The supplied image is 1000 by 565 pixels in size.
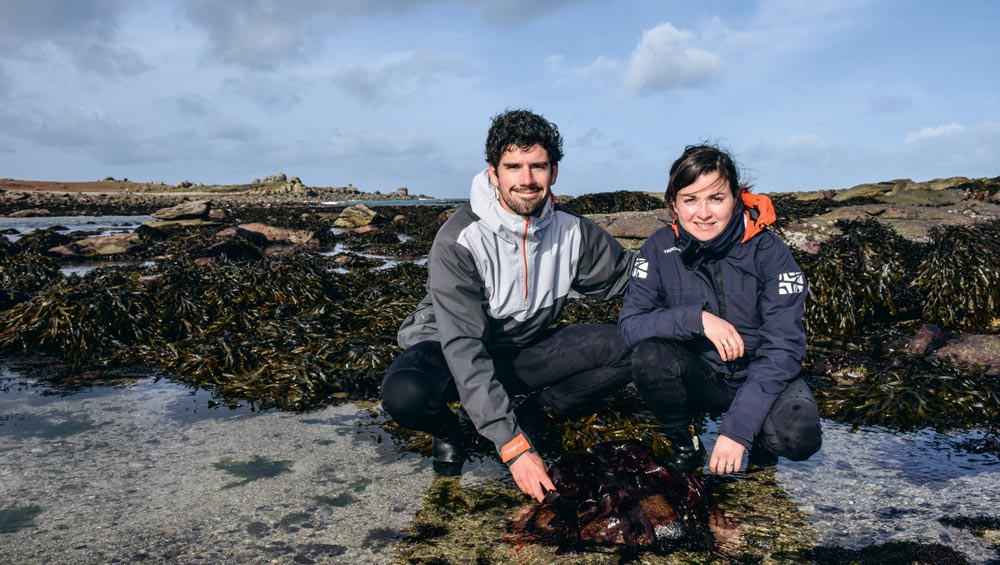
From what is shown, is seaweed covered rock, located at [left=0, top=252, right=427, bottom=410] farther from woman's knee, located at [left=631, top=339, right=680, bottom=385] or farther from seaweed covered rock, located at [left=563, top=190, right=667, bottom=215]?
seaweed covered rock, located at [left=563, top=190, right=667, bottom=215]

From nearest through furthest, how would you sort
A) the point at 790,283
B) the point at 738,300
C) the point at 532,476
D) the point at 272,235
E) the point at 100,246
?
the point at 532,476 → the point at 790,283 → the point at 738,300 → the point at 100,246 → the point at 272,235

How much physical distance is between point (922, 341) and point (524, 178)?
12.2 feet

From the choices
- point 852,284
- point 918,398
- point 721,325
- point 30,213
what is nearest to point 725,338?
point 721,325

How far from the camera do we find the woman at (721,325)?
107 inches

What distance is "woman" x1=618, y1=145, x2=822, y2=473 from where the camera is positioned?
8.94 ft

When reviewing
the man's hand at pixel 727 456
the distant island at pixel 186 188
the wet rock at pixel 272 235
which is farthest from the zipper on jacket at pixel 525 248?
the distant island at pixel 186 188

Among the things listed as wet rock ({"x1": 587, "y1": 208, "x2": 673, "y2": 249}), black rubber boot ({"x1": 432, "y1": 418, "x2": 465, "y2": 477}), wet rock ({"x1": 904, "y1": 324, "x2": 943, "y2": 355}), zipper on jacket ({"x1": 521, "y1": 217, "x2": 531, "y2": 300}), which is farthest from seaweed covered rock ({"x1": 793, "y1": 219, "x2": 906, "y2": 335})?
black rubber boot ({"x1": 432, "y1": 418, "x2": 465, "y2": 477})

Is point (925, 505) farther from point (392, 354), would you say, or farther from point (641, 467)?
point (392, 354)

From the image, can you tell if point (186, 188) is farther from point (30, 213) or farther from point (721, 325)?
point (721, 325)

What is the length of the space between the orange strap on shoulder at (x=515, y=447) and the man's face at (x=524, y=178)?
3.74 feet

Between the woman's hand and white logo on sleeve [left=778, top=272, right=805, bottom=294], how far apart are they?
0.30m

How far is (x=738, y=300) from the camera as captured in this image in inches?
116

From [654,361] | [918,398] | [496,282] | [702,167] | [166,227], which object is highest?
[702,167]

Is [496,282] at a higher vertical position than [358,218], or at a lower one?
lower
